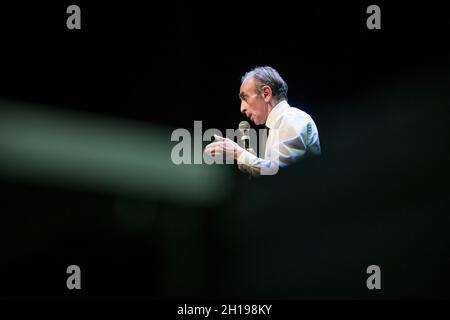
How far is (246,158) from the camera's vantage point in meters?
1.61

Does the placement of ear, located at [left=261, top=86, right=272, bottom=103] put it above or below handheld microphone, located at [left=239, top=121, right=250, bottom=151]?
above

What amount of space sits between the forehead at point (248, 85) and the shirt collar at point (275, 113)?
4.6 inches

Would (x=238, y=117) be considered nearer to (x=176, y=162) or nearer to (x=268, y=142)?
(x=268, y=142)

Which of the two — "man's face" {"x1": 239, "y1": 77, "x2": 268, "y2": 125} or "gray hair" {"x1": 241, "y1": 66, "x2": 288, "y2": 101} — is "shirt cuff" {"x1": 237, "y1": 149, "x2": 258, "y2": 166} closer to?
"man's face" {"x1": 239, "y1": 77, "x2": 268, "y2": 125}

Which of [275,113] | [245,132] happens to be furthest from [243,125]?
Answer: [275,113]

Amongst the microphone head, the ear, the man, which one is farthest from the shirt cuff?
the ear

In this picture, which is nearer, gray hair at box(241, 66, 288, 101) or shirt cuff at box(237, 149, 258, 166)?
shirt cuff at box(237, 149, 258, 166)

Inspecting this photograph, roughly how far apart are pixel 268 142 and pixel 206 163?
0.27 meters

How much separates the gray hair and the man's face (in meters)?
0.02

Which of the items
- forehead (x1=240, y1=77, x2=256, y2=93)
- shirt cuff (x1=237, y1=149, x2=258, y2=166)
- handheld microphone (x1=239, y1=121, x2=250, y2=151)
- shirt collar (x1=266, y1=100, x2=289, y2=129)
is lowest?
shirt cuff (x1=237, y1=149, x2=258, y2=166)

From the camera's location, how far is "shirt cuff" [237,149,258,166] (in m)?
1.61

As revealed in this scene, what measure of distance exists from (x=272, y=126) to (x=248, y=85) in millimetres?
191

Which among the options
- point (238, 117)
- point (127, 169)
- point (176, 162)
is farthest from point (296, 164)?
point (127, 169)

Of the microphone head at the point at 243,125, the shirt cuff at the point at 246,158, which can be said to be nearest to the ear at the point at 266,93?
the microphone head at the point at 243,125
